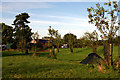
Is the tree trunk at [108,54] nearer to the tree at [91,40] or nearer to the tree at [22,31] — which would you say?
the tree at [91,40]

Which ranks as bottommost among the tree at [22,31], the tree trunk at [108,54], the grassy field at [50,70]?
the grassy field at [50,70]

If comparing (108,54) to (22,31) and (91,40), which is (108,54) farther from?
(22,31)

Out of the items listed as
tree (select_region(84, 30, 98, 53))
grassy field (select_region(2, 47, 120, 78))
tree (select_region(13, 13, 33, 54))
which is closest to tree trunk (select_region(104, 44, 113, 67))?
grassy field (select_region(2, 47, 120, 78))

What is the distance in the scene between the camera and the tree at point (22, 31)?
3684 cm

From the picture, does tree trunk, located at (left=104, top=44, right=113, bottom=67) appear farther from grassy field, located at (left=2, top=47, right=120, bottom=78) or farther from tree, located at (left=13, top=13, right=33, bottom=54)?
tree, located at (left=13, top=13, right=33, bottom=54)

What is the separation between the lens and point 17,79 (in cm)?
793

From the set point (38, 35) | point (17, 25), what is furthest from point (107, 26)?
point (17, 25)

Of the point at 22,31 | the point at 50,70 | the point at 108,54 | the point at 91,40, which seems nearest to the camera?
the point at 50,70

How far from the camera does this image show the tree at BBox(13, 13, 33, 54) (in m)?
36.8

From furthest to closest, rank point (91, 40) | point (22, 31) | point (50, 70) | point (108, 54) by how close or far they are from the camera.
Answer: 1. point (22, 31)
2. point (91, 40)
3. point (108, 54)
4. point (50, 70)

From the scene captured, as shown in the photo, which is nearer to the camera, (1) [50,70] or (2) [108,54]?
(1) [50,70]

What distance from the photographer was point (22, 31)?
1485 inches

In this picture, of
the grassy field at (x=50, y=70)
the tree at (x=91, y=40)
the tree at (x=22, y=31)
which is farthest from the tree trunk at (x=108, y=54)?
the tree at (x=22, y=31)

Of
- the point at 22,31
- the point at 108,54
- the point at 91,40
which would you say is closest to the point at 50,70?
the point at 108,54
